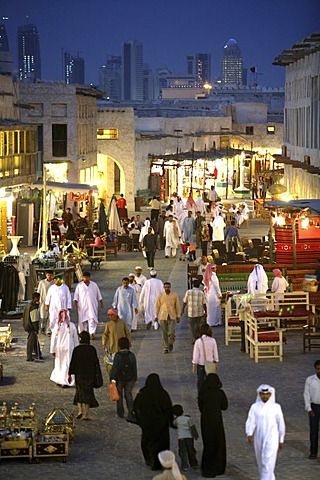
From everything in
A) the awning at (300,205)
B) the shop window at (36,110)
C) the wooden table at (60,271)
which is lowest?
the wooden table at (60,271)

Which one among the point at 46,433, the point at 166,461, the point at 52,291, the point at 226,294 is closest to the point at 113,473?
the point at 46,433

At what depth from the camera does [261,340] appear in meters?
19.7

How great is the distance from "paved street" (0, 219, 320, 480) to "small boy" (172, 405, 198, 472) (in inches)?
5.6

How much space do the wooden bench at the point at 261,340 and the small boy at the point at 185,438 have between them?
566cm

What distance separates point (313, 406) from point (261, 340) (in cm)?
552

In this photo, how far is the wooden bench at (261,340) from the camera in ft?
64.2

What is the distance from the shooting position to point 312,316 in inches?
850

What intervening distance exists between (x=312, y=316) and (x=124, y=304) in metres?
2.92

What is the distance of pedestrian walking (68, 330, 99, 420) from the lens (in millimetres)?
15969

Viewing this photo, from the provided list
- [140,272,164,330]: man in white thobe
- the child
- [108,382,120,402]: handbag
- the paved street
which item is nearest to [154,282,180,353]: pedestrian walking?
the paved street

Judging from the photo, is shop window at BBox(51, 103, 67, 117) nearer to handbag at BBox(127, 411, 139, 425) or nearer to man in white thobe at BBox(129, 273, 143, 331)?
man in white thobe at BBox(129, 273, 143, 331)

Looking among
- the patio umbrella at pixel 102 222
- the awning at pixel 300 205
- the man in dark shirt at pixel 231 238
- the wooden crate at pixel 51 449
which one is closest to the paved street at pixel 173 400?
the wooden crate at pixel 51 449

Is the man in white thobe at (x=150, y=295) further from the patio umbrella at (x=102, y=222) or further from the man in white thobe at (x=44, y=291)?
the patio umbrella at (x=102, y=222)

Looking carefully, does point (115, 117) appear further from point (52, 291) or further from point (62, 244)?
point (52, 291)
